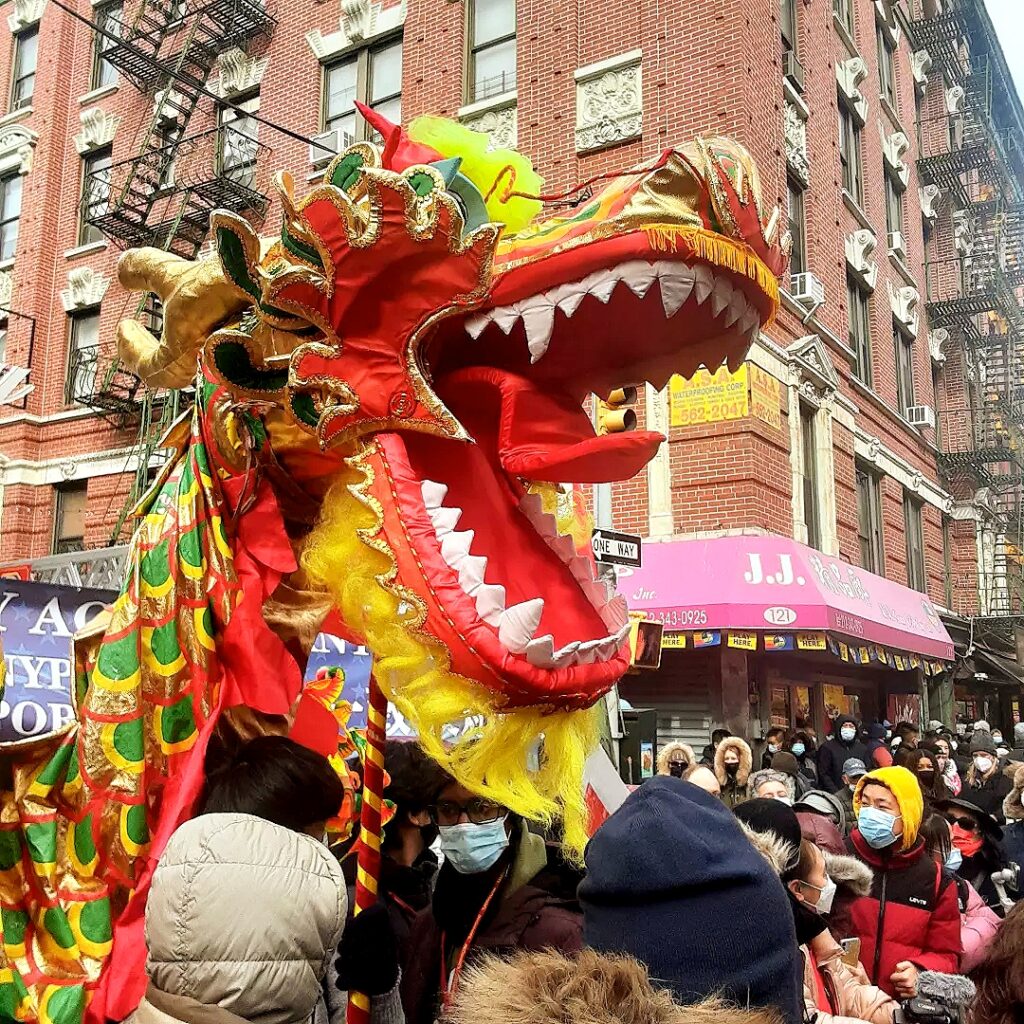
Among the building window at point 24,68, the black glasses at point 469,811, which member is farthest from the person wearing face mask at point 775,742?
the building window at point 24,68

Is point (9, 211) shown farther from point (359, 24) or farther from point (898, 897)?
point (898, 897)

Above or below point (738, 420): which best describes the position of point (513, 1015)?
below

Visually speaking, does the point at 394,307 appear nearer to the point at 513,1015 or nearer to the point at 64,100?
the point at 513,1015

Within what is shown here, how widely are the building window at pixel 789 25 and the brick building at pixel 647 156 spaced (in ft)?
0.16

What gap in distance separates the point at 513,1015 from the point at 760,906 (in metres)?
0.42

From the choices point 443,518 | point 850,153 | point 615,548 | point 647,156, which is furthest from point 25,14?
point 443,518

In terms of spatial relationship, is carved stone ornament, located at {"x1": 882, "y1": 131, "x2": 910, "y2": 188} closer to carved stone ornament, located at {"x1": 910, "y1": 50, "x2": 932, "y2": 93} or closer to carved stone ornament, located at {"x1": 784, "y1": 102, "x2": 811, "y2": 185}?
carved stone ornament, located at {"x1": 910, "y1": 50, "x2": 932, "y2": 93}

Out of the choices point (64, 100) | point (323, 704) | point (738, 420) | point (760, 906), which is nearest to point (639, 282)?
point (760, 906)

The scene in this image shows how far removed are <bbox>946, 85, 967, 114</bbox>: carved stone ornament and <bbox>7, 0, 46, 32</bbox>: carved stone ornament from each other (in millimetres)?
17746

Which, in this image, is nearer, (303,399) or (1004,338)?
(303,399)

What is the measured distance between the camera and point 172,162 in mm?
14688

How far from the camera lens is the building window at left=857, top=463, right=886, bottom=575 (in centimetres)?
1446

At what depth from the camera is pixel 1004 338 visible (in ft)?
67.1

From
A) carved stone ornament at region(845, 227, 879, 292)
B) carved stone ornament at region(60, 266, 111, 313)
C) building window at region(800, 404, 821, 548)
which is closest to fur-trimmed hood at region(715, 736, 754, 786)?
building window at region(800, 404, 821, 548)
